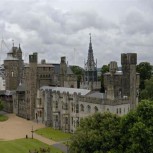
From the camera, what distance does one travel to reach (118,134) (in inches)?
1561

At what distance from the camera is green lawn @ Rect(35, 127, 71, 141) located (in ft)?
225

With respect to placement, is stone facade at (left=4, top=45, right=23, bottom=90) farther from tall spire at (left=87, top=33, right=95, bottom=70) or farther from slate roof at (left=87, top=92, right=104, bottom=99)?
slate roof at (left=87, top=92, right=104, bottom=99)

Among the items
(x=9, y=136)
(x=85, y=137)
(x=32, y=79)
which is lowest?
(x=9, y=136)

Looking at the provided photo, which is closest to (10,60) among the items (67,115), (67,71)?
(67,71)

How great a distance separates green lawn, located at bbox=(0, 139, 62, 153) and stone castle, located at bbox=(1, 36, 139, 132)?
1326 centimetres

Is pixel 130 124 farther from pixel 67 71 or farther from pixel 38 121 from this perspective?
pixel 67 71

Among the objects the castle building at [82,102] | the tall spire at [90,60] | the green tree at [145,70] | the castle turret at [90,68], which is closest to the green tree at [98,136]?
the castle building at [82,102]

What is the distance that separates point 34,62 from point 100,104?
113 ft

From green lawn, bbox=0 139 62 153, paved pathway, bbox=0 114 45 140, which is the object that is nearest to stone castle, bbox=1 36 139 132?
paved pathway, bbox=0 114 45 140

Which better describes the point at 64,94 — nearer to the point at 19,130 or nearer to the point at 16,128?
the point at 19,130

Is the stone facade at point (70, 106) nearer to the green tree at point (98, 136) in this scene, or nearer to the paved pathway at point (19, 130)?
the paved pathway at point (19, 130)

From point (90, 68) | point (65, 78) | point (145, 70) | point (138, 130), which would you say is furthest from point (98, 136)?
point (145, 70)

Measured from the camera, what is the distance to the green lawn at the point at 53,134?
68.6 meters

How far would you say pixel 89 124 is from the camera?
43.3 m
